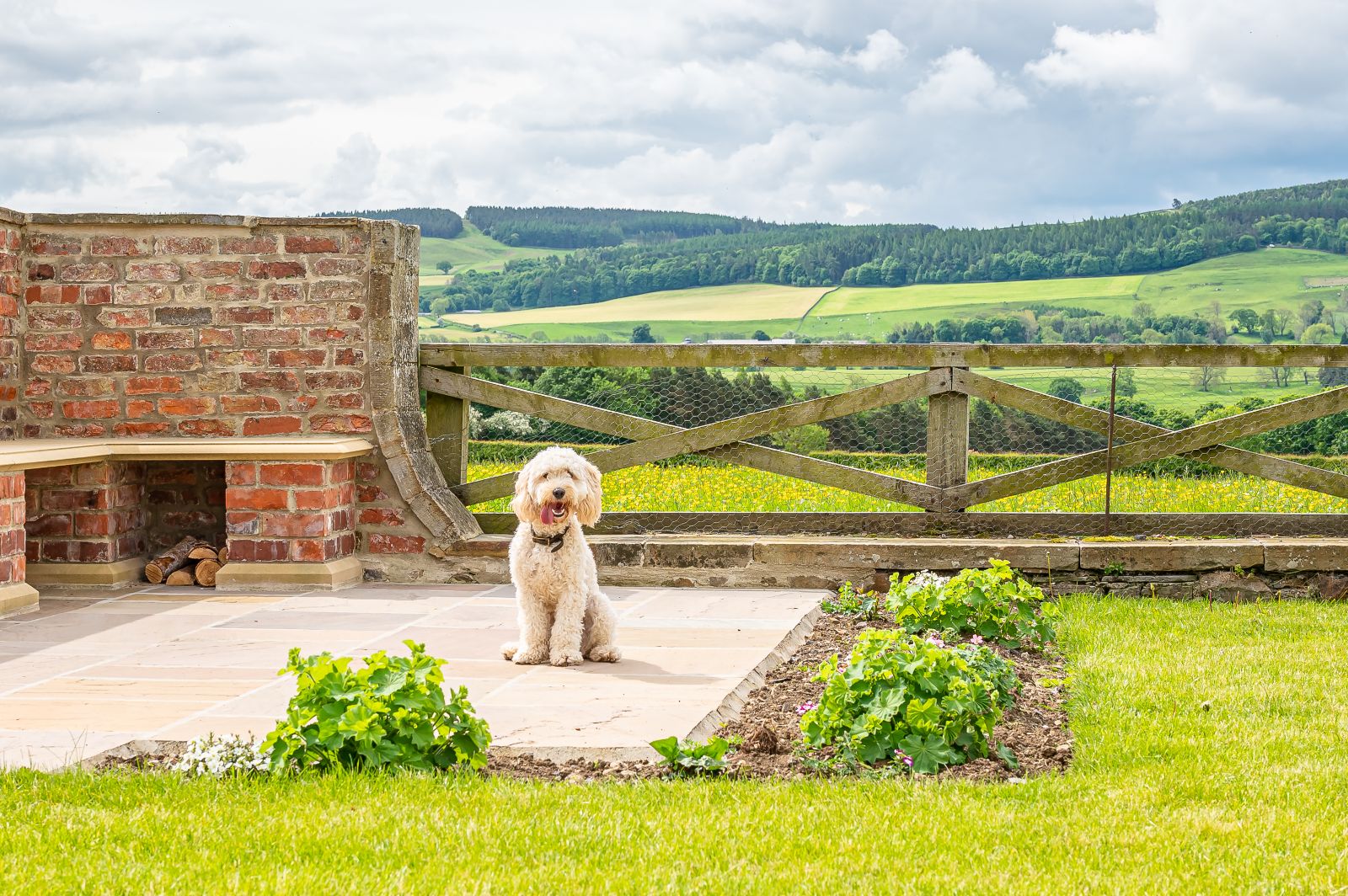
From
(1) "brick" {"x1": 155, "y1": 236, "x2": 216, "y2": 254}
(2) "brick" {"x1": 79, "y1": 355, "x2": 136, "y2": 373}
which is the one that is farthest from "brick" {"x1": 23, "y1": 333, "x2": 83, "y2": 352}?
(1) "brick" {"x1": 155, "y1": 236, "x2": 216, "y2": 254}

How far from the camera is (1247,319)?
38438mm

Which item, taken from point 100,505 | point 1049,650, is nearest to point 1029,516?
point 1049,650

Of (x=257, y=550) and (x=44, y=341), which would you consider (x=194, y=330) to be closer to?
(x=44, y=341)

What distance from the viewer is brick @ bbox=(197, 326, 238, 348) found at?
798 centimetres

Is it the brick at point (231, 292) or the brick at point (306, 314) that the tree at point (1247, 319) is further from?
the brick at point (231, 292)

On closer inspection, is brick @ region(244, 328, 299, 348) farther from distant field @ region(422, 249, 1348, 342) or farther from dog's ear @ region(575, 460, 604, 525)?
distant field @ region(422, 249, 1348, 342)

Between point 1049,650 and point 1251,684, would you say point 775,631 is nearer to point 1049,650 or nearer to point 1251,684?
point 1049,650

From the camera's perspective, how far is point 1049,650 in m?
6.10

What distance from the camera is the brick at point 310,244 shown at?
26.0 feet

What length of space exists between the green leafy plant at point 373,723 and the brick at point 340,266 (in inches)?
166

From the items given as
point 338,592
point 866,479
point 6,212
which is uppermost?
point 6,212

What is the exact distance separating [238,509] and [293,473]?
1.31 ft

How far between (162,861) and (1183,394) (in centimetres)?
650

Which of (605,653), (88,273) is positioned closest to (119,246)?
(88,273)
